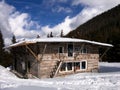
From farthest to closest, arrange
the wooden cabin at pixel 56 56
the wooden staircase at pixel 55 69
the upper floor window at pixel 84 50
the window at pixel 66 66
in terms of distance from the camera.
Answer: the upper floor window at pixel 84 50, the window at pixel 66 66, the wooden staircase at pixel 55 69, the wooden cabin at pixel 56 56

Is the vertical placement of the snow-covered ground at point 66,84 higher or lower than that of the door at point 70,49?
lower

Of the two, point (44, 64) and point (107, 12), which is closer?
point (44, 64)

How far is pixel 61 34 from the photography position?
102 metres

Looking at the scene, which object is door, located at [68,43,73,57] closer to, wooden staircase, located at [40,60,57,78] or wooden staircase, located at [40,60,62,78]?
wooden staircase, located at [40,60,62,78]

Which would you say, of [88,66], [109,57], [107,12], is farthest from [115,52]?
[107,12]

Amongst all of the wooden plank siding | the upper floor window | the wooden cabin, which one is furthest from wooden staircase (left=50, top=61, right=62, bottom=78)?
the upper floor window

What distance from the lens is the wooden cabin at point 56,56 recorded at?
35069mm

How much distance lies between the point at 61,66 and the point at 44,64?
2.53m

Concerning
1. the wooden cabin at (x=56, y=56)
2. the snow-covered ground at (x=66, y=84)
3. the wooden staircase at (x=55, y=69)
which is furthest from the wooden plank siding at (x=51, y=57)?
the snow-covered ground at (x=66, y=84)

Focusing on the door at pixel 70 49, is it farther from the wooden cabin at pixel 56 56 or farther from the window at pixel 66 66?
the window at pixel 66 66

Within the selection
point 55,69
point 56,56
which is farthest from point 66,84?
point 56,56

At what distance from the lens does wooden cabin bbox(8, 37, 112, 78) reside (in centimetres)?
3507

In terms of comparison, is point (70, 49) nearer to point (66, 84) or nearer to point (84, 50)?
point (84, 50)

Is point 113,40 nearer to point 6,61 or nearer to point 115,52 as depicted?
point 115,52
